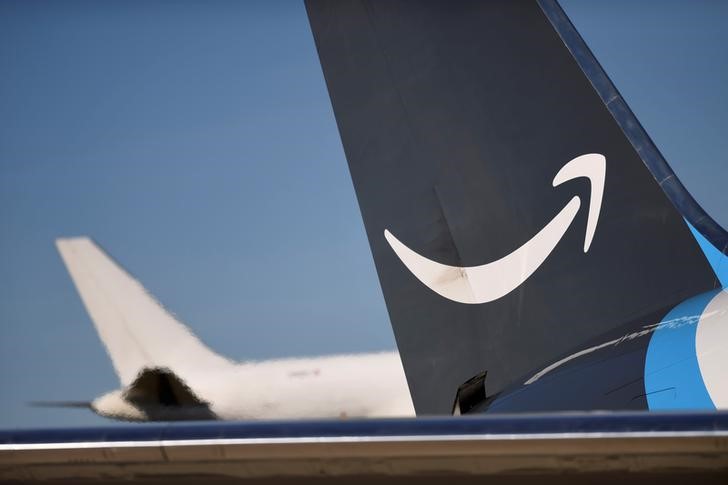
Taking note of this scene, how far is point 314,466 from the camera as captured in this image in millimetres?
1580

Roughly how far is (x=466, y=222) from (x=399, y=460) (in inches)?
155

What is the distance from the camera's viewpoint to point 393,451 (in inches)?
59.4

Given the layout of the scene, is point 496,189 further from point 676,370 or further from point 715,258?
point 676,370

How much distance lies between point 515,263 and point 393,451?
12.0 feet

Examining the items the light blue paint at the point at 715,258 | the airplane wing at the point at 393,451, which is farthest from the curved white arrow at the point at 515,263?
the airplane wing at the point at 393,451

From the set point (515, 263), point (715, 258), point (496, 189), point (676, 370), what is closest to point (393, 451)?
point (676, 370)

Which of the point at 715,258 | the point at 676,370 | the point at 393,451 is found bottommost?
the point at 393,451

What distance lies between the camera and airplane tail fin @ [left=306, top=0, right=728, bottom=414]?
4.64 meters

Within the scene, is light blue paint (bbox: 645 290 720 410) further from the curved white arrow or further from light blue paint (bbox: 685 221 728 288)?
the curved white arrow

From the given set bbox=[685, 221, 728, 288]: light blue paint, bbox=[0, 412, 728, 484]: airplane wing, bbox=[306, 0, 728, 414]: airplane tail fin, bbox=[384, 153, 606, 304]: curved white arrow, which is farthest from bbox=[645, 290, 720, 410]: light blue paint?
bbox=[0, 412, 728, 484]: airplane wing

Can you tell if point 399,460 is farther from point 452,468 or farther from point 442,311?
point 442,311

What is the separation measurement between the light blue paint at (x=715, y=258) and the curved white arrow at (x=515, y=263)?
0.59m

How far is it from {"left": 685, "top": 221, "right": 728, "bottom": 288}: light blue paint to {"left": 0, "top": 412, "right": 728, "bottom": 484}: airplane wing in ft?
9.65

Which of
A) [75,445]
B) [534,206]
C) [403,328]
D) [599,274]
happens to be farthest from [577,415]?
[403,328]
